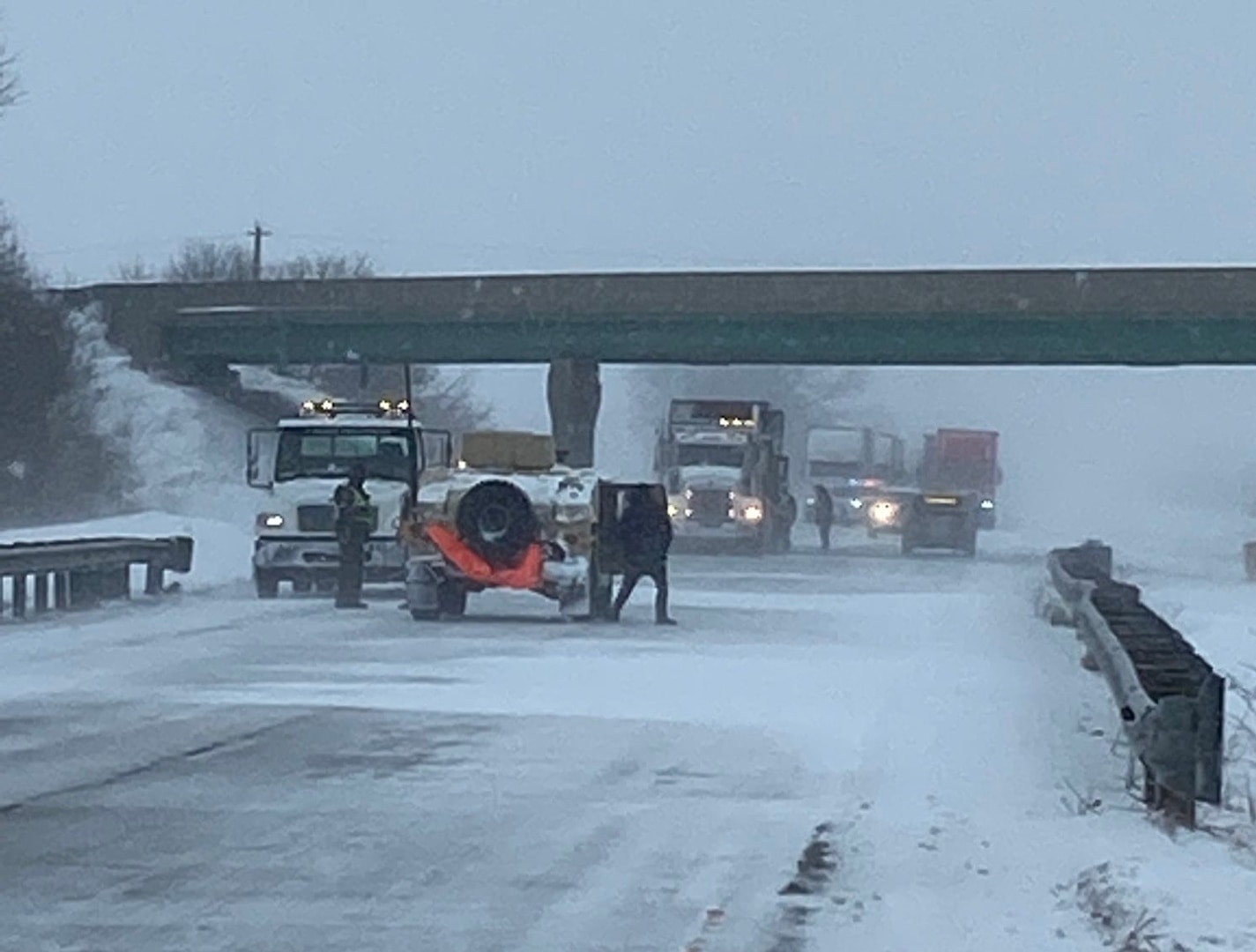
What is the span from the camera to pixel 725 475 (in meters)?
59.7

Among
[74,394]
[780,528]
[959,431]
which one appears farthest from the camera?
[959,431]

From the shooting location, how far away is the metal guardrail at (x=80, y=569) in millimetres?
28125

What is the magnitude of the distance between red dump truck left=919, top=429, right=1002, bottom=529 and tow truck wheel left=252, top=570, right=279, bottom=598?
55213mm

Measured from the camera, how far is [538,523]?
1105 inches

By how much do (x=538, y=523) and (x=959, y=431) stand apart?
64.4m

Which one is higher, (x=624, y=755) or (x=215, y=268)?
(x=215, y=268)

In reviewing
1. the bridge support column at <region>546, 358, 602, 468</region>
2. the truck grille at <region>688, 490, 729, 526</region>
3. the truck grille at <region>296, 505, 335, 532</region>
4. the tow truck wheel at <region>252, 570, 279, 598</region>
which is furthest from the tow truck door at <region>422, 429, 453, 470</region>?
the bridge support column at <region>546, 358, 602, 468</region>

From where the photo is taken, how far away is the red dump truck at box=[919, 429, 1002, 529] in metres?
87.8

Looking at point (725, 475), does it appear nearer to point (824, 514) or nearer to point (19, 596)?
point (824, 514)

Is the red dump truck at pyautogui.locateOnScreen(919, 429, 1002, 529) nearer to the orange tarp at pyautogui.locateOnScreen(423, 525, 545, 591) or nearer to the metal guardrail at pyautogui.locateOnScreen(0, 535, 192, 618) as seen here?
the metal guardrail at pyautogui.locateOnScreen(0, 535, 192, 618)

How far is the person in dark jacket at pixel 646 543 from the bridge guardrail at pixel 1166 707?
26.6ft

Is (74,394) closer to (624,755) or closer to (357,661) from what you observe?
(357,661)

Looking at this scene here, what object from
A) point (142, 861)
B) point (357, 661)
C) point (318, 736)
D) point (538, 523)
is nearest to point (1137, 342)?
point (538, 523)

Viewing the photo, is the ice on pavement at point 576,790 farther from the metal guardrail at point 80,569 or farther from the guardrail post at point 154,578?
the guardrail post at point 154,578
